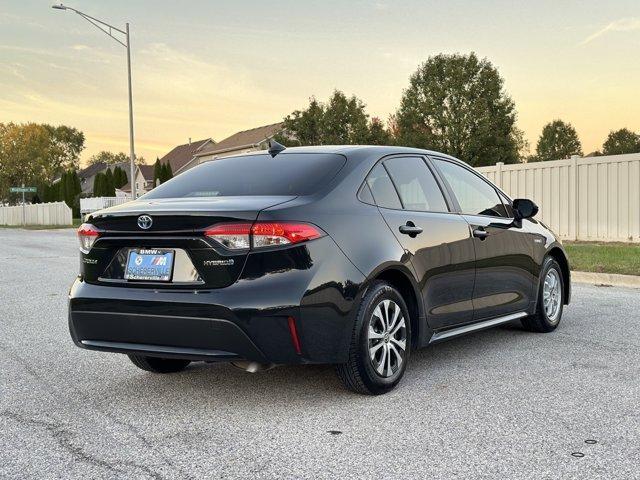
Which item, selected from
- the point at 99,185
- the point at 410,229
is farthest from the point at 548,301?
the point at 99,185

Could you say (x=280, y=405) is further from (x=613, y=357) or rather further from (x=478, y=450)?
(x=613, y=357)

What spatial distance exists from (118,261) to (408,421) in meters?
1.98

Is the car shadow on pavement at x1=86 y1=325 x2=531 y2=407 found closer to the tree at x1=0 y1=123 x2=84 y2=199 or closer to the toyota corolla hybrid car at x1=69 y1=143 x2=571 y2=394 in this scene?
the toyota corolla hybrid car at x1=69 y1=143 x2=571 y2=394

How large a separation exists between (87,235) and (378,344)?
1970 millimetres

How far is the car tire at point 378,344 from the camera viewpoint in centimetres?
459

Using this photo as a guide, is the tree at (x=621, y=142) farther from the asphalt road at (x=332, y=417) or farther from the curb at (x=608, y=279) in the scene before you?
the asphalt road at (x=332, y=417)

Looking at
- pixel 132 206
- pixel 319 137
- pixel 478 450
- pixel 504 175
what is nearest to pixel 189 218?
pixel 132 206

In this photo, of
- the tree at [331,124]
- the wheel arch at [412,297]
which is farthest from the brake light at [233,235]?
the tree at [331,124]

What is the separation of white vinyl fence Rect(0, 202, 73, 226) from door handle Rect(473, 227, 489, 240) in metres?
50.5

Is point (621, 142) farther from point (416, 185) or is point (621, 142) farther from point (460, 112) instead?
point (416, 185)

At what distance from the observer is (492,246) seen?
609 centimetres

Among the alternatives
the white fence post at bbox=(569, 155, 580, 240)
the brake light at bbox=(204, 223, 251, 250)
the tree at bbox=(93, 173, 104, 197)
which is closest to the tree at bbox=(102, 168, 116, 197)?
the tree at bbox=(93, 173, 104, 197)

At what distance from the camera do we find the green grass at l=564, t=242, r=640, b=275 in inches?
461

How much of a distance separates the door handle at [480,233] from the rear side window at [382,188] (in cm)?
94
